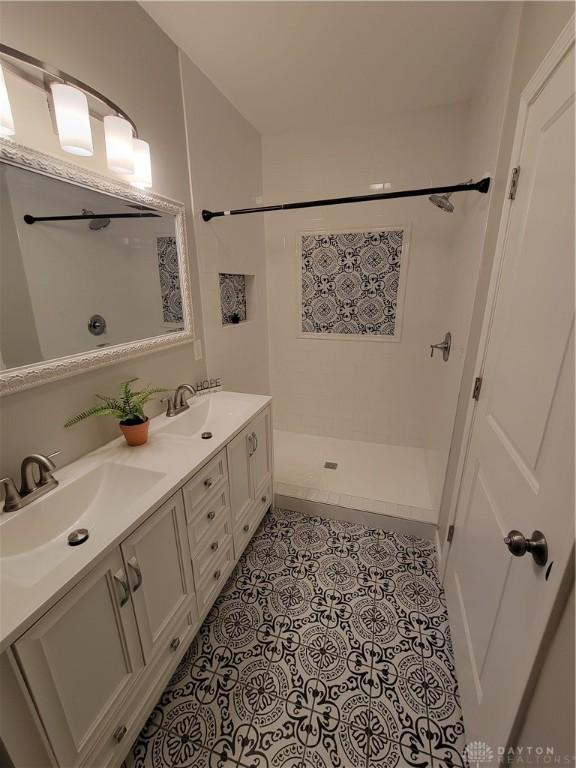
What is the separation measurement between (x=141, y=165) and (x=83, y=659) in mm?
1694

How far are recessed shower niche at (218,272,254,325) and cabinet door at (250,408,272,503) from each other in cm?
87

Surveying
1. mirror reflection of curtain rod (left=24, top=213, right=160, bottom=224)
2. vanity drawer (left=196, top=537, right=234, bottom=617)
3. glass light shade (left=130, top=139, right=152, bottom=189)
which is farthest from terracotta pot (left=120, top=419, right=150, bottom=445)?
glass light shade (left=130, top=139, right=152, bottom=189)

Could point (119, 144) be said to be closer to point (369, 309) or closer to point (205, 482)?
point (205, 482)

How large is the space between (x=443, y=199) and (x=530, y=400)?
1501 millimetres

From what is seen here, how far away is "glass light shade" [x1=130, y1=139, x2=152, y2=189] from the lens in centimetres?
127

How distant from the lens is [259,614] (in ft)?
4.91

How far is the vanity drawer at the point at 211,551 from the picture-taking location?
4.13 ft

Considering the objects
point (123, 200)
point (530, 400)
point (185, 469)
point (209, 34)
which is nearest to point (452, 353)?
point (530, 400)

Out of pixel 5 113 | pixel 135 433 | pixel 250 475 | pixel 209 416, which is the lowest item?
pixel 250 475

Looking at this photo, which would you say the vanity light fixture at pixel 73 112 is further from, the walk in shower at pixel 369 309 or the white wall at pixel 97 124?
the walk in shower at pixel 369 309

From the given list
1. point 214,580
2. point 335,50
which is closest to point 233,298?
point 335,50

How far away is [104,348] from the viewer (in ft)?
4.18

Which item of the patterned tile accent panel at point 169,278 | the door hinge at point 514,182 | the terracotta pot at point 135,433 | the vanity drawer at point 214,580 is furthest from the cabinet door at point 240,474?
the door hinge at point 514,182

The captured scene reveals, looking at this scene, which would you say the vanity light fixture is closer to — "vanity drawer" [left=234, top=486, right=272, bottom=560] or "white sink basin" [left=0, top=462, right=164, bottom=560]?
"white sink basin" [left=0, top=462, right=164, bottom=560]
